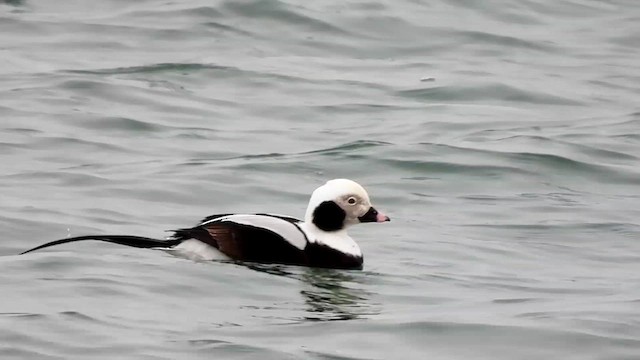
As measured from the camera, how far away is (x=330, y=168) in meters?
13.4

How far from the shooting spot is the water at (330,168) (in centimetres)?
829

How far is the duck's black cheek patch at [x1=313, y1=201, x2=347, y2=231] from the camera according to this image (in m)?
10.2

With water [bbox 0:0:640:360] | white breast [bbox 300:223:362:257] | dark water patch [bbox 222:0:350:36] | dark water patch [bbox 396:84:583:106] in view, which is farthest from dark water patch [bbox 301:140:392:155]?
dark water patch [bbox 222:0:350:36]

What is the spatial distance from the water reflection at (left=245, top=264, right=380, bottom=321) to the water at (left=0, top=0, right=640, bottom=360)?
24 mm

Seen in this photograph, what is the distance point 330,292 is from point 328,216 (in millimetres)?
843

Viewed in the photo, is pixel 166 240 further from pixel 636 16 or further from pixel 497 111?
pixel 636 16

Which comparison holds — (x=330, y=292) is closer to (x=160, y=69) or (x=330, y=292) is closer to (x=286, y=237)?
(x=286, y=237)

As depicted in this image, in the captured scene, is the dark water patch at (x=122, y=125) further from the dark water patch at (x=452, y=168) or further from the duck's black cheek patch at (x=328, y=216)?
the duck's black cheek patch at (x=328, y=216)

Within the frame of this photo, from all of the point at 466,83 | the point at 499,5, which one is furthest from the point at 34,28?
the point at 499,5

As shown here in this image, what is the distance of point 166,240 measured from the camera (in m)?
10.0

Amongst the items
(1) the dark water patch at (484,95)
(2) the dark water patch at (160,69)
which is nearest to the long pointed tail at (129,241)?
(2) the dark water patch at (160,69)

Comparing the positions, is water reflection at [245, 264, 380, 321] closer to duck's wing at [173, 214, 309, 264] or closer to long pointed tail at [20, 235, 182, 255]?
duck's wing at [173, 214, 309, 264]

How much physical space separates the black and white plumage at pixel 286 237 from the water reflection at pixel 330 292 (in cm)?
7

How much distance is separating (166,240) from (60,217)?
116 centimetres
